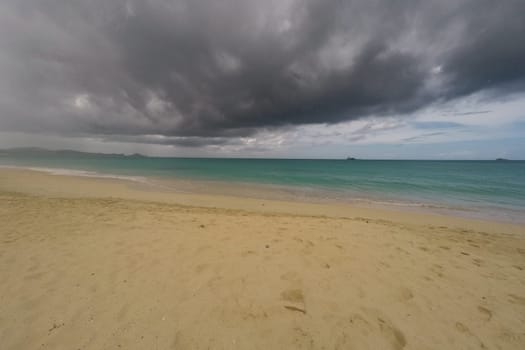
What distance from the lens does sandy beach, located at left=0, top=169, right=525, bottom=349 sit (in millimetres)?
2406

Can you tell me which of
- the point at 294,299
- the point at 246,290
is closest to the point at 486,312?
the point at 294,299

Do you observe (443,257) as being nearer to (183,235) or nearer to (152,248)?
(183,235)

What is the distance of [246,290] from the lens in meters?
3.19

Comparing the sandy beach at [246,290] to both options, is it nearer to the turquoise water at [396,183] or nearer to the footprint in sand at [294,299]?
the footprint in sand at [294,299]

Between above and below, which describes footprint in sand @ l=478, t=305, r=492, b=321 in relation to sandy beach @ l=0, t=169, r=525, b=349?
below

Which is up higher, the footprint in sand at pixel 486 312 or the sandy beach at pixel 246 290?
the sandy beach at pixel 246 290

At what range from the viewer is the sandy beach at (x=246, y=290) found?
241 cm

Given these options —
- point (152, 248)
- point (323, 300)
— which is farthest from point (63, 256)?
point (323, 300)

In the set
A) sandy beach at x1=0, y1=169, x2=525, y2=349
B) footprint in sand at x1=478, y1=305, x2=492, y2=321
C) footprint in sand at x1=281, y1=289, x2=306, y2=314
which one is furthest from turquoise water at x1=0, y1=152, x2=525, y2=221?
footprint in sand at x1=281, y1=289, x2=306, y2=314

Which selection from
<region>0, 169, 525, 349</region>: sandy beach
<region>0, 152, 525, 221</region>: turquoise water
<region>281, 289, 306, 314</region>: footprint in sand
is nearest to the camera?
<region>0, 169, 525, 349</region>: sandy beach

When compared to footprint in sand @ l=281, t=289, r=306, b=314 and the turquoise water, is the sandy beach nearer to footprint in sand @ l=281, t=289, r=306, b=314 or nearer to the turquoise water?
footprint in sand @ l=281, t=289, r=306, b=314

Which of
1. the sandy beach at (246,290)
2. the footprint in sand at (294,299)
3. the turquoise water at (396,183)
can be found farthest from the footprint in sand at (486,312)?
the turquoise water at (396,183)

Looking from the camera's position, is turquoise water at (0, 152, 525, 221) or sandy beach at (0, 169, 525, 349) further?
turquoise water at (0, 152, 525, 221)

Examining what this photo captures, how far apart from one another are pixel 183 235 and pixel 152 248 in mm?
910
